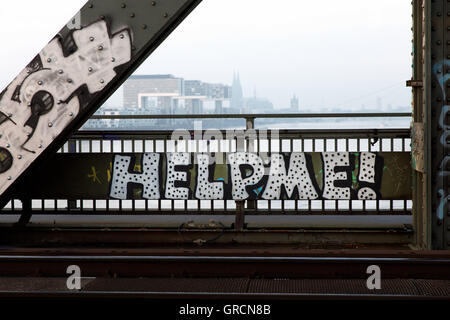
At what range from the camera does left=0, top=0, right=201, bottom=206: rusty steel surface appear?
6.78 metres

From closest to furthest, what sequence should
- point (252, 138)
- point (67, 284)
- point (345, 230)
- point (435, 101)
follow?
point (67, 284), point (435, 101), point (345, 230), point (252, 138)

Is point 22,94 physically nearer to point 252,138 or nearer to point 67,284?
point 67,284

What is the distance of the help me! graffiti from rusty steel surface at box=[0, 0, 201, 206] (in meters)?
1.68

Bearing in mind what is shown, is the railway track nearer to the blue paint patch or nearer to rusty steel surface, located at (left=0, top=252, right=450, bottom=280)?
rusty steel surface, located at (left=0, top=252, right=450, bottom=280)

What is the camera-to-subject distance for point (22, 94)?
23.0 feet

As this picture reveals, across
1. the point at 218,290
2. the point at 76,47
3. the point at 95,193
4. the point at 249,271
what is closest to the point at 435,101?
the point at 249,271

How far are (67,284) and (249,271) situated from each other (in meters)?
1.76

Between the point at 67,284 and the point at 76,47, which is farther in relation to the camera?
the point at 76,47

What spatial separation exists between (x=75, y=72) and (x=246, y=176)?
9.66 feet

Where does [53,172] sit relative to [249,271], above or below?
above

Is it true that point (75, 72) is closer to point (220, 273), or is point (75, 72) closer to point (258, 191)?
point (220, 273)

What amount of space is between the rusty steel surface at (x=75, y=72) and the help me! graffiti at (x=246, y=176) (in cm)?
168

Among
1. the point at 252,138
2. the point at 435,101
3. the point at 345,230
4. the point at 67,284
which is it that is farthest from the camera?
the point at 252,138
